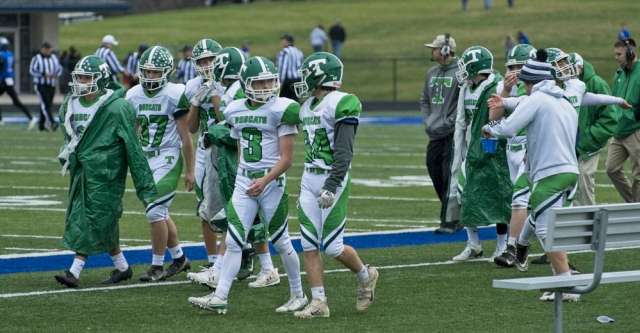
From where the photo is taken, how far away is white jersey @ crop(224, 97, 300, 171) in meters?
9.59

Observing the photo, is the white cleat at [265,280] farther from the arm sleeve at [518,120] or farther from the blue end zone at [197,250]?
the arm sleeve at [518,120]

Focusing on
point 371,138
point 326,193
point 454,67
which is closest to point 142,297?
point 326,193

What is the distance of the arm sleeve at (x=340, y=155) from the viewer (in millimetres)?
9289

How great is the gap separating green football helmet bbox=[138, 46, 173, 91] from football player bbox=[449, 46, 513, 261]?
8.50ft

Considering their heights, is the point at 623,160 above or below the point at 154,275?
above

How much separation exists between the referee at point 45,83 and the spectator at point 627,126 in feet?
53.0

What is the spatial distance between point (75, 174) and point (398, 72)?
35545 mm

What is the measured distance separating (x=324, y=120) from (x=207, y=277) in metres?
1.84

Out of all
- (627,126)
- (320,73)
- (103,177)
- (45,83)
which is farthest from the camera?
(45,83)

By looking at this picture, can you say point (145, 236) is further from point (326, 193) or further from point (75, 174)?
point (326, 193)

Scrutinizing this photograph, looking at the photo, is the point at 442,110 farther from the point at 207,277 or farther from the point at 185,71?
the point at 185,71

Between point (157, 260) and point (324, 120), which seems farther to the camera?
point (157, 260)

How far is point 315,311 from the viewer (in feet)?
31.0

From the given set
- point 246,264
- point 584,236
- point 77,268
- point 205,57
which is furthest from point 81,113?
point 584,236
